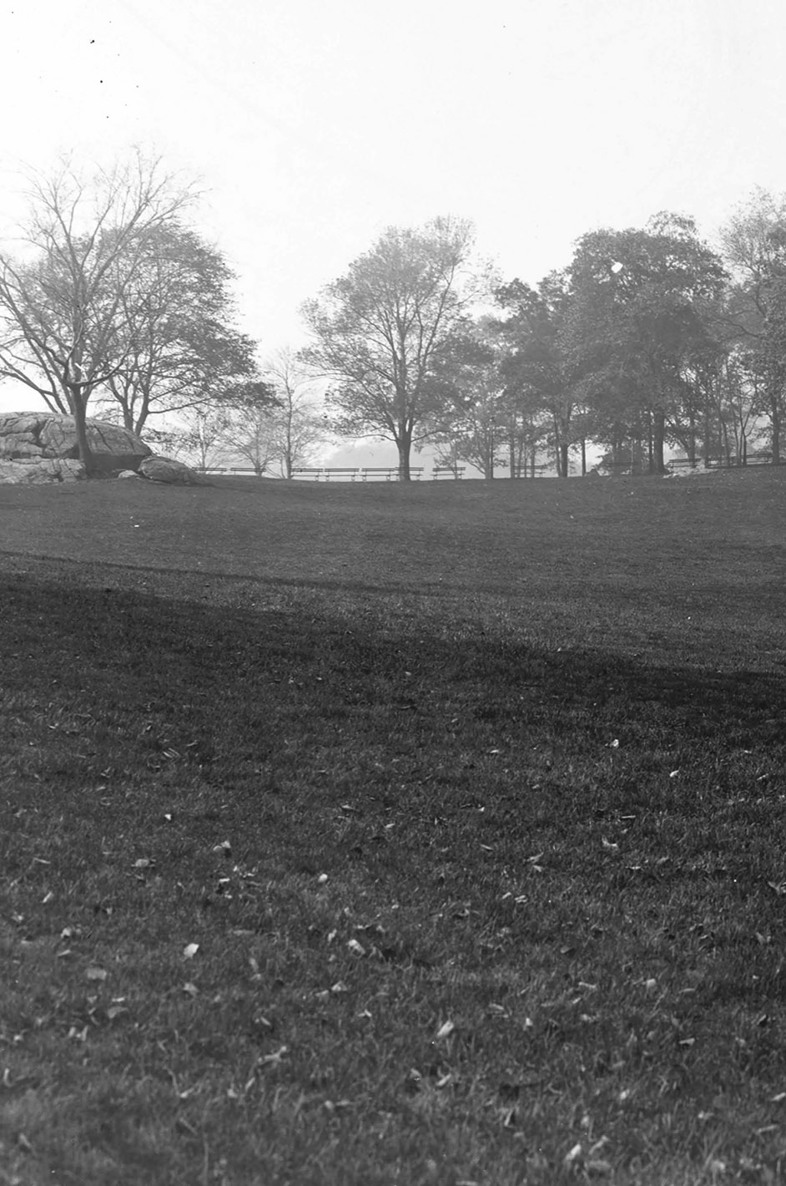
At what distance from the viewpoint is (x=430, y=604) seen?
19047 mm

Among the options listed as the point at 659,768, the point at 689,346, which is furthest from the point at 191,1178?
the point at 689,346

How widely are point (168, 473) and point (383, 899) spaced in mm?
40852

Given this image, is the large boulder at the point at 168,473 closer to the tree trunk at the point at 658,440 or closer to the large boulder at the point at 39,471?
the large boulder at the point at 39,471

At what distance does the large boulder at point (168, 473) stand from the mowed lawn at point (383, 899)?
29.7m

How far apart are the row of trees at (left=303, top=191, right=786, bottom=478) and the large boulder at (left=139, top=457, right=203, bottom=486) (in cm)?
1545

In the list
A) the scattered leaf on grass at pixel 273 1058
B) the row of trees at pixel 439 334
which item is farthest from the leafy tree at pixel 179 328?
the scattered leaf on grass at pixel 273 1058

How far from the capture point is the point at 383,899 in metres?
7.08

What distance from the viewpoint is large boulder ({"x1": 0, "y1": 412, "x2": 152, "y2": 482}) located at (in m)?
47.8

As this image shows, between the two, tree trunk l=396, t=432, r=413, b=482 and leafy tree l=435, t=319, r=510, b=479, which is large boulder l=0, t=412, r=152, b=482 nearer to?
tree trunk l=396, t=432, r=413, b=482

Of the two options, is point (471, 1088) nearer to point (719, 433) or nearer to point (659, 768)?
point (659, 768)

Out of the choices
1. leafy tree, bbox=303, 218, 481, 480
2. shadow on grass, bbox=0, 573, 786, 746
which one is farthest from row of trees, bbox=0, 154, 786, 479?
shadow on grass, bbox=0, 573, 786, 746

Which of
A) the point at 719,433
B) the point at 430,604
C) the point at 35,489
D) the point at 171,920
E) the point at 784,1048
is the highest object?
the point at 719,433

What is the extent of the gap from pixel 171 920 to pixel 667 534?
95.5 feet

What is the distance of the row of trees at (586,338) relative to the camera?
55.3 m
